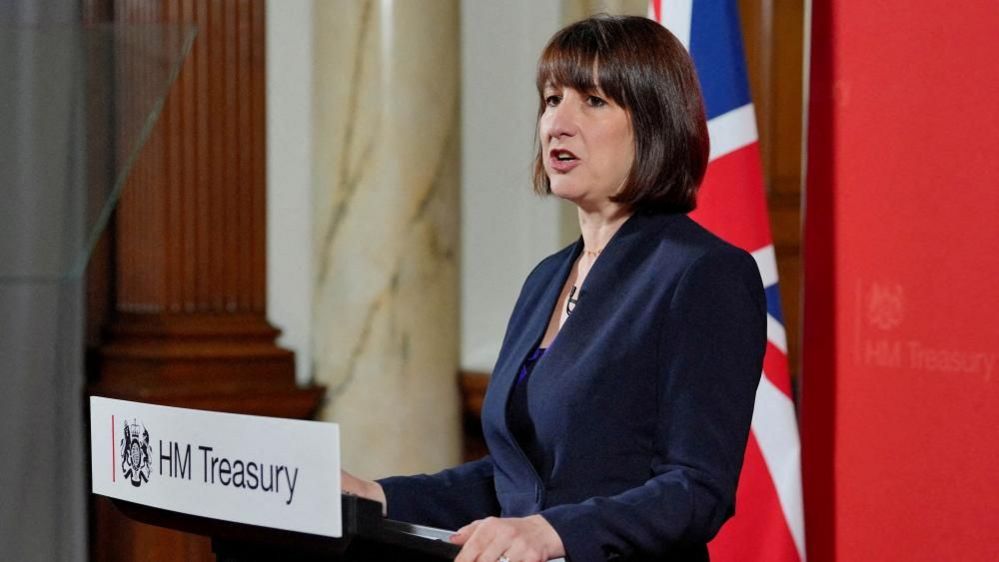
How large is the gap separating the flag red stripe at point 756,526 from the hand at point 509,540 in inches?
57.1

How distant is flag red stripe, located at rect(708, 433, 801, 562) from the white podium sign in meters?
1.58

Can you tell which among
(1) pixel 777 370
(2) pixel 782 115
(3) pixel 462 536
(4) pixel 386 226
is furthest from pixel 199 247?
(3) pixel 462 536

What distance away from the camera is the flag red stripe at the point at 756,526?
2.72 m

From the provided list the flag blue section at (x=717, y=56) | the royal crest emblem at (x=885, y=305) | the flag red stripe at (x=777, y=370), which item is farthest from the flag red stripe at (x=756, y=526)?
the flag blue section at (x=717, y=56)

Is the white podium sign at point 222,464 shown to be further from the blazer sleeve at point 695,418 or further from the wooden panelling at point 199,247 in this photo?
the wooden panelling at point 199,247

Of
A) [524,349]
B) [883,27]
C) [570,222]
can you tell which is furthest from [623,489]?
[570,222]

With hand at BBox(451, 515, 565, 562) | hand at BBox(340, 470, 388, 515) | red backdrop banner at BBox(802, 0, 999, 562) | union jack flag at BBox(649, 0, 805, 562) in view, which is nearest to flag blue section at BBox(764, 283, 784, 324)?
union jack flag at BBox(649, 0, 805, 562)

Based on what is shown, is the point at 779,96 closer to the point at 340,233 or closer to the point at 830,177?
the point at 340,233

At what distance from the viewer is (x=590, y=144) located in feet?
5.52

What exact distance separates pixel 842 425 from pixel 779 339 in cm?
24

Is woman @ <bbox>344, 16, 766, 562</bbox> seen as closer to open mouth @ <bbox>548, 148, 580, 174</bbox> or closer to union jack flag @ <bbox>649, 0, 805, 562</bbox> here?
open mouth @ <bbox>548, 148, 580, 174</bbox>

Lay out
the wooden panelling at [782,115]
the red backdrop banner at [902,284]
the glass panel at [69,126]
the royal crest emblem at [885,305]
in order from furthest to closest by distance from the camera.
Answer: the wooden panelling at [782,115] < the royal crest emblem at [885,305] < the red backdrop banner at [902,284] < the glass panel at [69,126]

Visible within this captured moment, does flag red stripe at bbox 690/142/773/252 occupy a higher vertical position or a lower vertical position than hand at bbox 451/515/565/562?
higher

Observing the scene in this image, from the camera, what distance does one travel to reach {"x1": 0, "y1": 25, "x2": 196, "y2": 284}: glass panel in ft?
7.11
